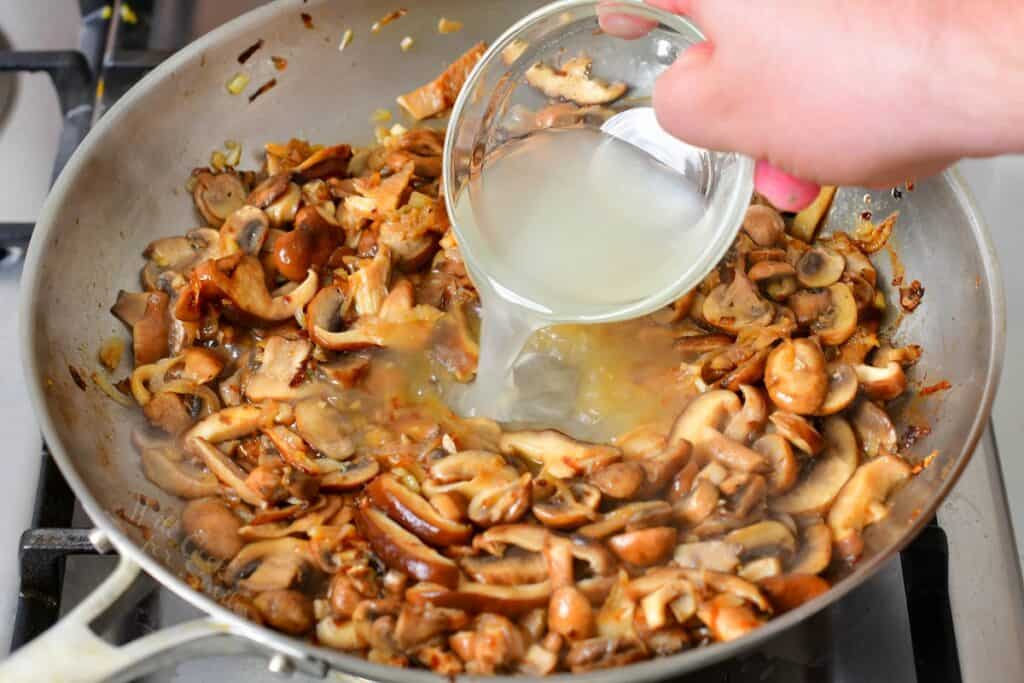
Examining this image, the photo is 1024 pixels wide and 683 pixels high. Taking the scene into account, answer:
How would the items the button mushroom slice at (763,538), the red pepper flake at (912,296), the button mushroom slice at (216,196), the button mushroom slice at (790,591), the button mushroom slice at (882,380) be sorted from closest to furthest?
1. the button mushroom slice at (790,591)
2. the button mushroom slice at (763,538)
3. the button mushroom slice at (882,380)
4. the red pepper flake at (912,296)
5. the button mushroom slice at (216,196)

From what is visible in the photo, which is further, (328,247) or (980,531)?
(328,247)

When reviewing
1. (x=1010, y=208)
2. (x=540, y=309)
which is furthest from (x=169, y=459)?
(x=1010, y=208)

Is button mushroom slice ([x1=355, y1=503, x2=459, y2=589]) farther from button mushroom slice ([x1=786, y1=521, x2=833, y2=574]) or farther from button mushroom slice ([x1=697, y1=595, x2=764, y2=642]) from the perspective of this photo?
button mushroom slice ([x1=786, y1=521, x2=833, y2=574])

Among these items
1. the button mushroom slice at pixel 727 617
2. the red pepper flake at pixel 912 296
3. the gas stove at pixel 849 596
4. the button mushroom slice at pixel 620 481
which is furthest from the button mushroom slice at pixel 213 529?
the red pepper flake at pixel 912 296

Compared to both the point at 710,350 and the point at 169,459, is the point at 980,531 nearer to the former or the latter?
the point at 710,350

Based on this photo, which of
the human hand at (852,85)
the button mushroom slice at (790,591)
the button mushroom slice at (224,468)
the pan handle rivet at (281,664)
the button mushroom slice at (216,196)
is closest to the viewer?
the human hand at (852,85)

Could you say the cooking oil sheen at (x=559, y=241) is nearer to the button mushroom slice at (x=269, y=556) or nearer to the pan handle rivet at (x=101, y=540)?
the button mushroom slice at (x=269, y=556)
